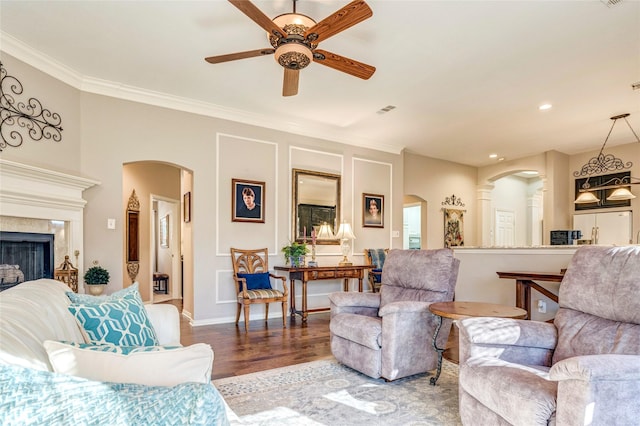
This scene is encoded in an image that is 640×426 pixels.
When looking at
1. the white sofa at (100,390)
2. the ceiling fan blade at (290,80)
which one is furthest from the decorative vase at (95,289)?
the white sofa at (100,390)

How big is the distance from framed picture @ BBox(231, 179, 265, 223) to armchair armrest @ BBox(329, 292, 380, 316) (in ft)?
7.06

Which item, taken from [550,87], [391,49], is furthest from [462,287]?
[391,49]

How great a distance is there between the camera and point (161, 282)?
8102 millimetres

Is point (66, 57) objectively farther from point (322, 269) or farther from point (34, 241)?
point (322, 269)

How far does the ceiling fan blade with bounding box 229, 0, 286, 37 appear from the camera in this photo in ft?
6.97

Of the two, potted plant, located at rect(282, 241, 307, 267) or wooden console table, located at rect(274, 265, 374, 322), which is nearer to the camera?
wooden console table, located at rect(274, 265, 374, 322)

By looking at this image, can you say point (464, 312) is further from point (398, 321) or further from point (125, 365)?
point (125, 365)

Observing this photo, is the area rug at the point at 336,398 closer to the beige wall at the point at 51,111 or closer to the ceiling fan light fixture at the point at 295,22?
the ceiling fan light fixture at the point at 295,22

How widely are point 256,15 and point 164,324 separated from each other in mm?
1939

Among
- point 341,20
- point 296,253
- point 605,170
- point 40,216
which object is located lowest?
point 296,253

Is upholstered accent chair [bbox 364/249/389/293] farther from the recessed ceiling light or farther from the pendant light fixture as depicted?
the pendant light fixture

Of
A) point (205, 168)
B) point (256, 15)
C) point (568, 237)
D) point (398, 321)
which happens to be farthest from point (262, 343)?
point (568, 237)

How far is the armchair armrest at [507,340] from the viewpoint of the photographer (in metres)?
1.94

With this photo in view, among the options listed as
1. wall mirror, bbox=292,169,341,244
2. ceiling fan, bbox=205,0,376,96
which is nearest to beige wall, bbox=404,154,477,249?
wall mirror, bbox=292,169,341,244
